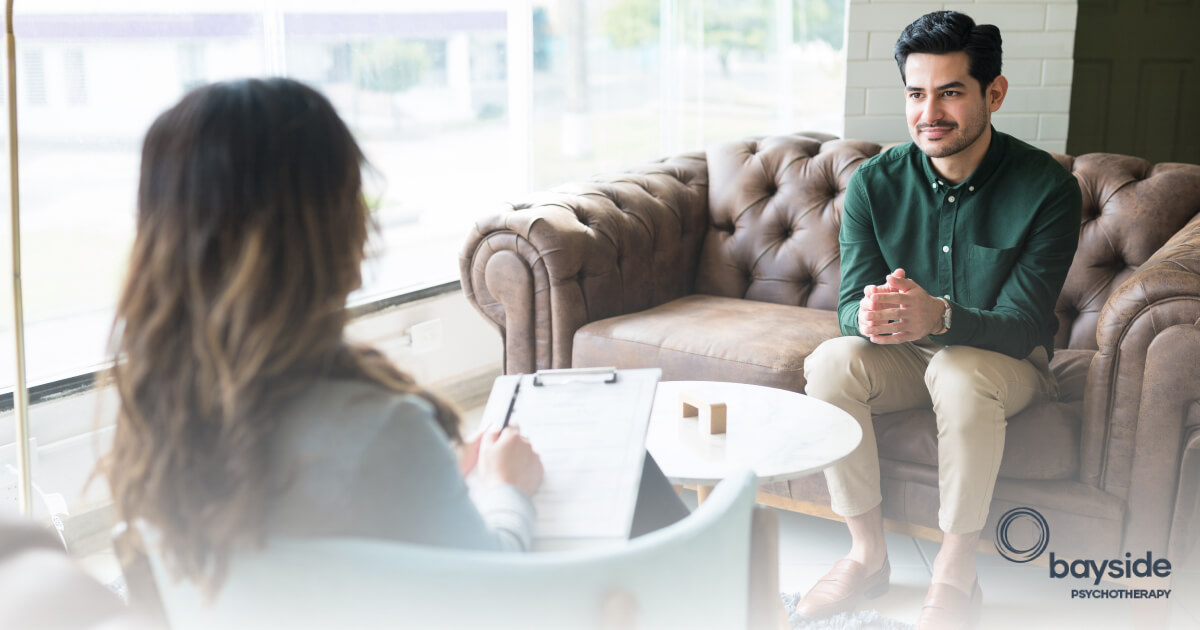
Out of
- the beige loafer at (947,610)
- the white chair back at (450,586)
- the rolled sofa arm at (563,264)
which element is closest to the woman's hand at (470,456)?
the white chair back at (450,586)

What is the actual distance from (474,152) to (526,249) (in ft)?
3.90

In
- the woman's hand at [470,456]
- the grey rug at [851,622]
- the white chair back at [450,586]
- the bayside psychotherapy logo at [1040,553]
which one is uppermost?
the white chair back at [450,586]

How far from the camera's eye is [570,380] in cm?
144

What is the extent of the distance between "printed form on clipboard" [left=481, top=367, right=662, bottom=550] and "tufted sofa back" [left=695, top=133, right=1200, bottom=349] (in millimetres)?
1283

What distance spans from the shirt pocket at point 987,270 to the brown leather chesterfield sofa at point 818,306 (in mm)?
223

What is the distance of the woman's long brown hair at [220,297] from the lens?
71 cm

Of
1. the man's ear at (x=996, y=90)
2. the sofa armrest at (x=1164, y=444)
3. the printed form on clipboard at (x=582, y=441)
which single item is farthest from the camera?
the man's ear at (x=996, y=90)

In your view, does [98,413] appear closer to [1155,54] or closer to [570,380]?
[570,380]

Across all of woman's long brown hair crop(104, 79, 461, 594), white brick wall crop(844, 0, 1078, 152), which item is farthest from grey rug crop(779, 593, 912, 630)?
white brick wall crop(844, 0, 1078, 152)

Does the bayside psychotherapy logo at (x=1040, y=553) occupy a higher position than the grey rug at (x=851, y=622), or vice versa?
the bayside psychotherapy logo at (x=1040, y=553)

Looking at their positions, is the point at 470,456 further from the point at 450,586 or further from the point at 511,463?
the point at 450,586

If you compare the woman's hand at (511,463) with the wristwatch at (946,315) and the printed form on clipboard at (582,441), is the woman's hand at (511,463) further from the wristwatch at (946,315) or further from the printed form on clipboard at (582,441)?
the wristwatch at (946,315)

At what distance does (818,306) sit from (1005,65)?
41.0 inches

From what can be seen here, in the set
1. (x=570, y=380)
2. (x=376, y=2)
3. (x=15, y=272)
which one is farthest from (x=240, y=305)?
(x=376, y=2)
